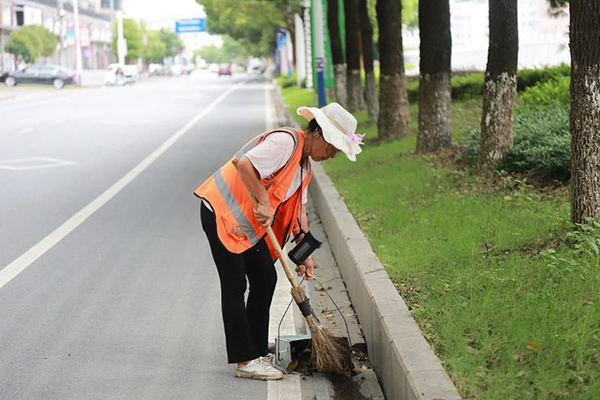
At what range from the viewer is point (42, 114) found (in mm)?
31609

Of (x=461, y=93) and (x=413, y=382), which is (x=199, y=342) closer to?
(x=413, y=382)

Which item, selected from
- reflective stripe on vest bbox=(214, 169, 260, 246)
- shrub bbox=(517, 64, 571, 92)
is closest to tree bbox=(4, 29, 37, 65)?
shrub bbox=(517, 64, 571, 92)

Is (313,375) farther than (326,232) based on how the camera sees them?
No

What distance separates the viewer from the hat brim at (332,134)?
17.3ft

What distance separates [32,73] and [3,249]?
177 ft

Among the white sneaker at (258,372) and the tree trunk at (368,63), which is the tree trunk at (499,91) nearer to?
the white sneaker at (258,372)

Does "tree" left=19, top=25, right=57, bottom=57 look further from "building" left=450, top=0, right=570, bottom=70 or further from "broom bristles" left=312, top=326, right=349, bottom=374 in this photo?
"broom bristles" left=312, top=326, right=349, bottom=374

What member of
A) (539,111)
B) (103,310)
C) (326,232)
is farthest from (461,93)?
(103,310)

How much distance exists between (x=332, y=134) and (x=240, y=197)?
0.59 meters

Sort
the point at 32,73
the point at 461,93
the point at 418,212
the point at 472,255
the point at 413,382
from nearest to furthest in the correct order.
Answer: the point at 413,382 < the point at 472,255 < the point at 418,212 < the point at 461,93 < the point at 32,73

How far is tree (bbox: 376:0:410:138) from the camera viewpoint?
16.9 meters

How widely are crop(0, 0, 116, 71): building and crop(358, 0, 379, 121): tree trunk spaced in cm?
4821

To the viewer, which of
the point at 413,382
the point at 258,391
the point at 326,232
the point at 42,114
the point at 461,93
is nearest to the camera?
the point at 413,382

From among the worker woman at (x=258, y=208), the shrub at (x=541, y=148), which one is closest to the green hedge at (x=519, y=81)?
the shrub at (x=541, y=148)
